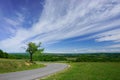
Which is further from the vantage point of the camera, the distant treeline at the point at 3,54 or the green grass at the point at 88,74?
the distant treeline at the point at 3,54

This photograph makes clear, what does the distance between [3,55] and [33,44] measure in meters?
30.2

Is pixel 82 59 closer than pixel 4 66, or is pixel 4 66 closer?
pixel 4 66

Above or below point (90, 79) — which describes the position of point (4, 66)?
above

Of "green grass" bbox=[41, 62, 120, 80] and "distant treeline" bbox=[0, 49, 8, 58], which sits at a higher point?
"distant treeline" bbox=[0, 49, 8, 58]

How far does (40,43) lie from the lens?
2704 inches

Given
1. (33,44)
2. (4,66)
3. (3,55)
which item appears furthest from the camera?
(3,55)

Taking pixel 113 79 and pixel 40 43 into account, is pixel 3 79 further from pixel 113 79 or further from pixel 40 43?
pixel 40 43

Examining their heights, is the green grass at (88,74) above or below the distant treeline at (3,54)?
below

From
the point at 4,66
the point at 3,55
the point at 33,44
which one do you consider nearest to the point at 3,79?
the point at 4,66

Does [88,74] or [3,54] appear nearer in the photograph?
[88,74]

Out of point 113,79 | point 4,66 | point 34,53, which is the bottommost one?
point 113,79

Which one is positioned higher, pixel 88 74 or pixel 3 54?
pixel 3 54

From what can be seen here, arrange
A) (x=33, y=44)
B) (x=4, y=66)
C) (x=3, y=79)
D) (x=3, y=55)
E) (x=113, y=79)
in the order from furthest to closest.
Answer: (x=3, y=55) < (x=33, y=44) < (x=4, y=66) < (x=113, y=79) < (x=3, y=79)

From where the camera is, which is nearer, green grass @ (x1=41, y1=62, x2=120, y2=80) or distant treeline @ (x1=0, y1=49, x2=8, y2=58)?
green grass @ (x1=41, y1=62, x2=120, y2=80)
